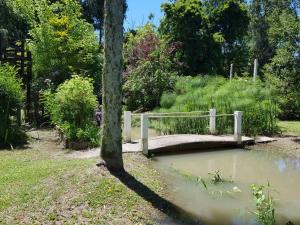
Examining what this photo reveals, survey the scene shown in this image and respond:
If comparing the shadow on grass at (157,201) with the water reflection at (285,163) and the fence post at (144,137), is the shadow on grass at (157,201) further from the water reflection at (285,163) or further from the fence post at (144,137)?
the water reflection at (285,163)

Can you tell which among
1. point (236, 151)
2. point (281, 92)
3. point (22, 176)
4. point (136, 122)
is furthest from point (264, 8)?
A: point (22, 176)

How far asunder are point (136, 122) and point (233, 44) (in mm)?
13984

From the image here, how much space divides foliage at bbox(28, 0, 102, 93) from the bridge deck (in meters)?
6.12

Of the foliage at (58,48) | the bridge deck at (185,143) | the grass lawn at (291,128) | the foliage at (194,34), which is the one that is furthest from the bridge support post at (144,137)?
the foliage at (194,34)

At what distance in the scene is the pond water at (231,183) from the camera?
7.19 metres

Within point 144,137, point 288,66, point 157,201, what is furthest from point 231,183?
point 288,66

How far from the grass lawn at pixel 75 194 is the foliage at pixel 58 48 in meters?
7.98

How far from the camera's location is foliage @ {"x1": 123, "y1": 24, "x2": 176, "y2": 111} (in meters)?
19.0

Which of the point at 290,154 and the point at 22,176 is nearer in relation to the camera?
the point at 22,176

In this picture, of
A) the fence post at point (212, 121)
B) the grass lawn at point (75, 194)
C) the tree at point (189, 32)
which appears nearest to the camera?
the grass lawn at point (75, 194)

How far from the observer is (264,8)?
37.7m

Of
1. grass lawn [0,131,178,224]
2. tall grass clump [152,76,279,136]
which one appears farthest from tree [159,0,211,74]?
grass lawn [0,131,178,224]

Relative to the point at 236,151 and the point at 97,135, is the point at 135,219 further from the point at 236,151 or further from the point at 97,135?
the point at 236,151

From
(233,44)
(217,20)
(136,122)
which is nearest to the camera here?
(136,122)
